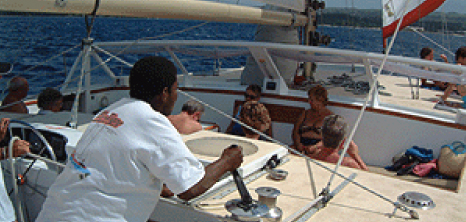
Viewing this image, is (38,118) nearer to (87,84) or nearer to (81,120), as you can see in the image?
(81,120)

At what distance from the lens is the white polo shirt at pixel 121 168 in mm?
1584

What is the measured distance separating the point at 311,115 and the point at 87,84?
8.17 ft

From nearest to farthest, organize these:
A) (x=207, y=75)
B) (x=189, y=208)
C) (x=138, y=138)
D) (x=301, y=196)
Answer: (x=138, y=138), (x=189, y=208), (x=301, y=196), (x=207, y=75)

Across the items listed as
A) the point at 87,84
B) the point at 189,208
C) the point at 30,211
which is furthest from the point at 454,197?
the point at 87,84

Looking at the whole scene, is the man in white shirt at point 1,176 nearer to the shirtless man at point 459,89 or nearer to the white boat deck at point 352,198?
the white boat deck at point 352,198

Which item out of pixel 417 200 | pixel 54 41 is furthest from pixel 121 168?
pixel 54 41

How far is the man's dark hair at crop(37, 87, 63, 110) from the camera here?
4035 millimetres

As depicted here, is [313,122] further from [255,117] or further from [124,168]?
[124,168]

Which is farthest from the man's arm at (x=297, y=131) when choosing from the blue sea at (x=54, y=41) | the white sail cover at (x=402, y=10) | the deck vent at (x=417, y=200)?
the white sail cover at (x=402, y=10)

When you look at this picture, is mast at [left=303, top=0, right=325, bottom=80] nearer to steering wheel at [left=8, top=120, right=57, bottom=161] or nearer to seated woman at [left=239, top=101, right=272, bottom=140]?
seated woman at [left=239, top=101, right=272, bottom=140]

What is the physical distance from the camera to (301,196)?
7.81 feet

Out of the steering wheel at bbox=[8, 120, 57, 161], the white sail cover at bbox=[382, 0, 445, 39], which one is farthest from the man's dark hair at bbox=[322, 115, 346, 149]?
the white sail cover at bbox=[382, 0, 445, 39]

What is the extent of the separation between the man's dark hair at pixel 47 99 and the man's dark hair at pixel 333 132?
239cm

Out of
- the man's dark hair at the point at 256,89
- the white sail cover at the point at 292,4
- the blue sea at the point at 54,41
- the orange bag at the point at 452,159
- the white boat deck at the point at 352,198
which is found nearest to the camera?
the white boat deck at the point at 352,198
